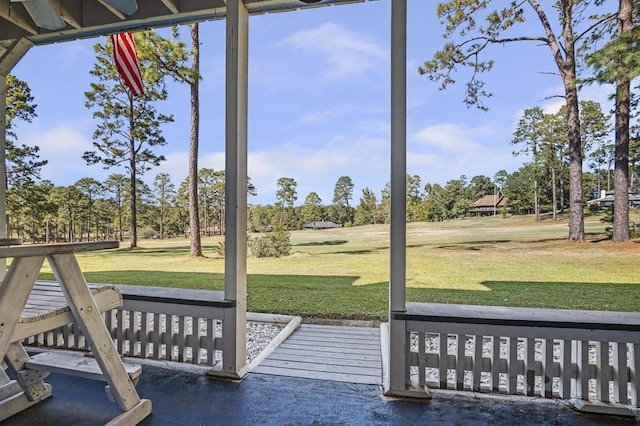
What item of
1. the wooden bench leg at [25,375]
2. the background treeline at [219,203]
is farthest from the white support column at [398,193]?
the background treeline at [219,203]

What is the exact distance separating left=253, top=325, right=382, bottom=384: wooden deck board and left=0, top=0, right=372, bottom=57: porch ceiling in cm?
226

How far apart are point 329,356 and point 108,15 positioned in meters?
2.84

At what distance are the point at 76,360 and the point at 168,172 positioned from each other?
5.41m

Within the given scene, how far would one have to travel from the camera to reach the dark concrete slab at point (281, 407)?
161 cm

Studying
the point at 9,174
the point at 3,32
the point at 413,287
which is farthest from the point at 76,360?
the point at 9,174

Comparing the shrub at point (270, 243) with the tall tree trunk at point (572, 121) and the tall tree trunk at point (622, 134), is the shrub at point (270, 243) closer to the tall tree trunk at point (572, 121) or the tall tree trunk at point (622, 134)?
the tall tree trunk at point (572, 121)

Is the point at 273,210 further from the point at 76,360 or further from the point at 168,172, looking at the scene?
the point at 76,360

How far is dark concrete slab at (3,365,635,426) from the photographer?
1.61 metres

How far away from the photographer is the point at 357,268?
20.2 feet

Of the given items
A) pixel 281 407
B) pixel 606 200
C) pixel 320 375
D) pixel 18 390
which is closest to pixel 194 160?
pixel 18 390

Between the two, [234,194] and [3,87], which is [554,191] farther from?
[3,87]

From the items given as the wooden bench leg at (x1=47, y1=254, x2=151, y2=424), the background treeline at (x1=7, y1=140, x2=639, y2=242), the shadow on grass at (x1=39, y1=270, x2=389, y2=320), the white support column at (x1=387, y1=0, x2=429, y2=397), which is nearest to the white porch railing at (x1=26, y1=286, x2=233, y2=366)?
the wooden bench leg at (x1=47, y1=254, x2=151, y2=424)

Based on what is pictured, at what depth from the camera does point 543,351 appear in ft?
5.89

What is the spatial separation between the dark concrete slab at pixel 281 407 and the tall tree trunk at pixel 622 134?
317 centimetres
